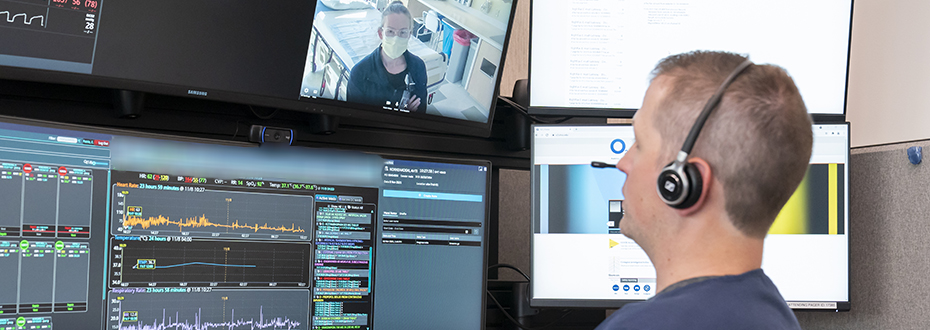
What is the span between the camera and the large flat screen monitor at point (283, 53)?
2.49ft

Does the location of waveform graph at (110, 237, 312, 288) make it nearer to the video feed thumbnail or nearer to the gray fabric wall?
the video feed thumbnail

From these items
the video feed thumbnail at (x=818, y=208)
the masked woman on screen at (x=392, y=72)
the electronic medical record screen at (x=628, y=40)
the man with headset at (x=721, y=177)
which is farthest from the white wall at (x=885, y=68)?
the man with headset at (x=721, y=177)

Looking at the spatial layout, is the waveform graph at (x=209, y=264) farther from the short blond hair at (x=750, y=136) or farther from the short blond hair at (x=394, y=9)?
the short blond hair at (x=750, y=136)

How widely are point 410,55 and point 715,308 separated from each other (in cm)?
66

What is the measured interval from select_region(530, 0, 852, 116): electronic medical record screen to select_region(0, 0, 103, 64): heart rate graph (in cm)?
68

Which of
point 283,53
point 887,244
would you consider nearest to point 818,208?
point 887,244

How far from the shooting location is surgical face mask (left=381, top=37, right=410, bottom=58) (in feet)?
3.29

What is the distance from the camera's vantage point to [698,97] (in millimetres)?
589

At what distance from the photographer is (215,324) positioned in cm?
82

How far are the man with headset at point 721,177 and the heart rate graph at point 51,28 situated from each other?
66cm

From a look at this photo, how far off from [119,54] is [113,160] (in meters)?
0.13

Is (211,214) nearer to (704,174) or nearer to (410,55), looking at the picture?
(410,55)

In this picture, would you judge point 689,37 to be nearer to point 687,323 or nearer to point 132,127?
point 687,323

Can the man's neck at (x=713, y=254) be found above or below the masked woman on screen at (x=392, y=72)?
below
